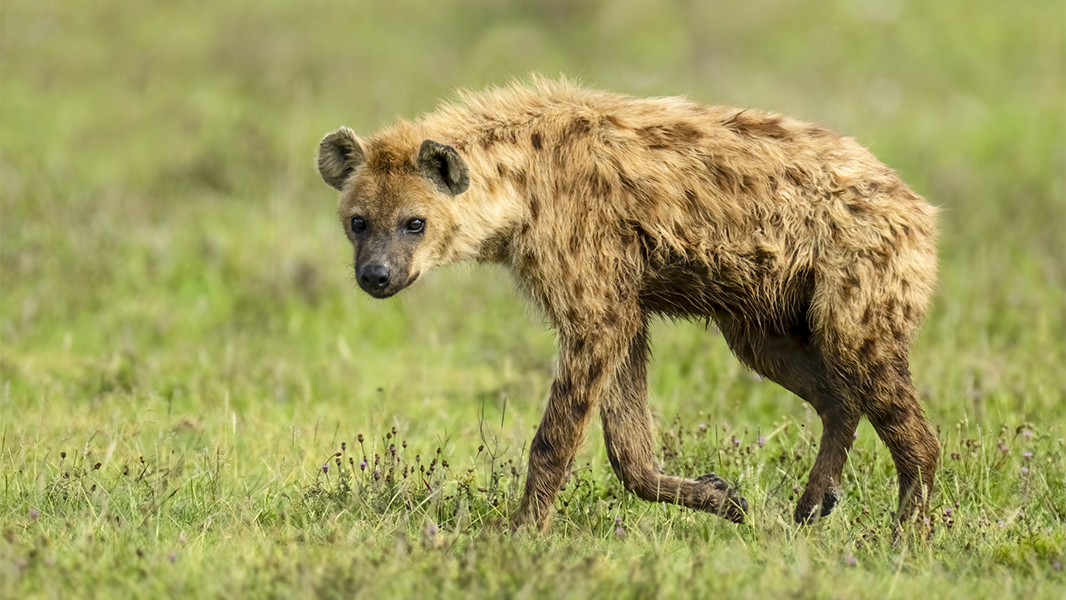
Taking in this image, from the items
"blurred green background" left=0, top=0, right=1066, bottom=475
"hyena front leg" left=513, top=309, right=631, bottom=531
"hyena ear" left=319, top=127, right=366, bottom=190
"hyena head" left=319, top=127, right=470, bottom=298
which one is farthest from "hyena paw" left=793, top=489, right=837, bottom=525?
"hyena ear" left=319, top=127, right=366, bottom=190

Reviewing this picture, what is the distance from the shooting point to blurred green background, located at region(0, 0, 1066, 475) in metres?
7.36

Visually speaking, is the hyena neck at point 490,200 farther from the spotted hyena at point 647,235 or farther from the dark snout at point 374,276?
the dark snout at point 374,276

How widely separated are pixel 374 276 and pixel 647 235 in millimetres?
1055

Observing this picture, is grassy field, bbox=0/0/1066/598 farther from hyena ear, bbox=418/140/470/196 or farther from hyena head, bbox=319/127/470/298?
hyena ear, bbox=418/140/470/196

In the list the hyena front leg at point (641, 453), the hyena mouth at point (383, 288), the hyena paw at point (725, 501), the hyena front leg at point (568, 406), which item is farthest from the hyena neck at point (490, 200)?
the hyena paw at point (725, 501)

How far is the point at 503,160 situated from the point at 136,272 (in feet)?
16.4

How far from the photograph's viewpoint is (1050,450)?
5777 mm

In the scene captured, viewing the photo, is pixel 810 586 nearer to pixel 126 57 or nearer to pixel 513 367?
pixel 513 367

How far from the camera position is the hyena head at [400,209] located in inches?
195

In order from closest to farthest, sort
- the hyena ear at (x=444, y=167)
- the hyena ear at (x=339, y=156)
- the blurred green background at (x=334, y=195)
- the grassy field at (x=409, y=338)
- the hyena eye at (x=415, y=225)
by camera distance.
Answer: the grassy field at (x=409, y=338) → the hyena ear at (x=444, y=167) → the hyena eye at (x=415, y=225) → the hyena ear at (x=339, y=156) → the blurred green background at (x=334, y=195)

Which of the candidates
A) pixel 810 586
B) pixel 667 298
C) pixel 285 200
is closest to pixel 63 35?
pixel 285 200

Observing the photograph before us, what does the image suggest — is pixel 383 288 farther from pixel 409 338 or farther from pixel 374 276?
pixel 409 338

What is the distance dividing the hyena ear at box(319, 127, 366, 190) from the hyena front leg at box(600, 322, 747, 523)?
133 centimetres

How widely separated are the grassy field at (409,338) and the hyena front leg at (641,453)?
3.6 inches
